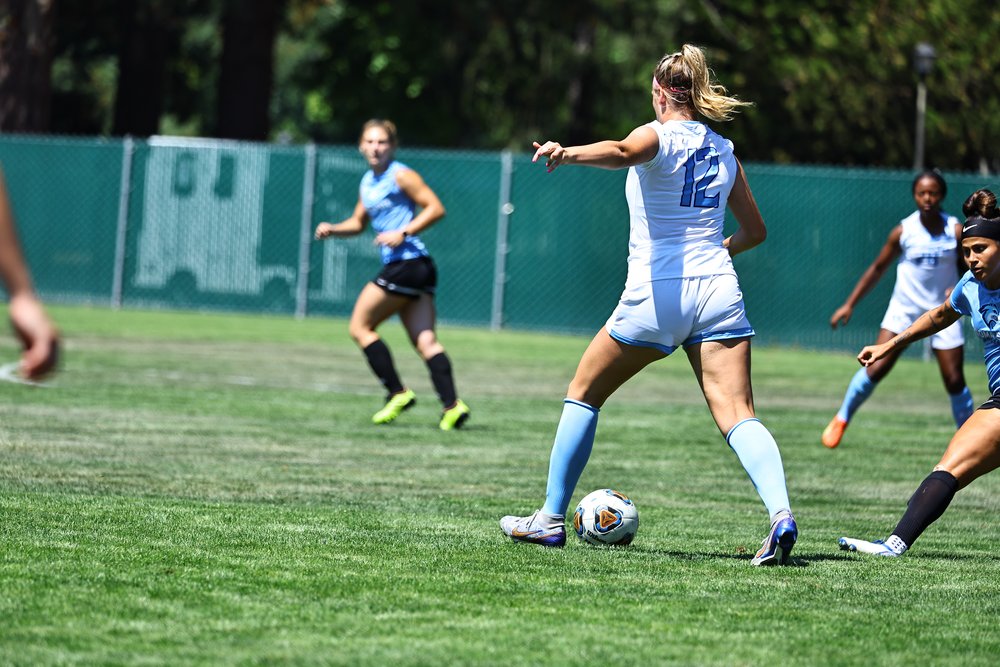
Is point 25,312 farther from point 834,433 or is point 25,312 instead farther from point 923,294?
point 923,294

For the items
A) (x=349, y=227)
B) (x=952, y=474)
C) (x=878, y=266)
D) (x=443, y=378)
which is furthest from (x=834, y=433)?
(x=952, y=474)

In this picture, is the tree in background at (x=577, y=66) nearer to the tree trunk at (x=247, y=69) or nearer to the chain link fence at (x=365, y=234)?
the tree trunk at (x=247, y=69)

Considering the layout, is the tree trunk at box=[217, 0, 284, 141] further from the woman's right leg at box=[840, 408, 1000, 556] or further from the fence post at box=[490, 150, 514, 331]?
the woman's right leg at box=[840, 408, 1000, 556]

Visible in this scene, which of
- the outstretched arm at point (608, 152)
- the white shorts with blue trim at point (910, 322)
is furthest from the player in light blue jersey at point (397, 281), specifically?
the outstretched arm at point (608, 152)

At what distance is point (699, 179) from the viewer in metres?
6.55

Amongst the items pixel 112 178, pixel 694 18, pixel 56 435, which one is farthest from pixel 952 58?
pixel 56 435

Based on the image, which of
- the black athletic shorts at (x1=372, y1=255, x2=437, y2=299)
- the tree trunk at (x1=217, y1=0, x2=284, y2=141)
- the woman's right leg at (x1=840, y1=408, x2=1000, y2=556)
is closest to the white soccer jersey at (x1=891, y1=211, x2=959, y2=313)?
the black athletic shorts at (x1=372, y1=255, x2=437, y2=299)

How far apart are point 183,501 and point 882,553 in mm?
3113

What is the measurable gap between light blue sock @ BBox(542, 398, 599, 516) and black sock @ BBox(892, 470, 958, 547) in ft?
4.38

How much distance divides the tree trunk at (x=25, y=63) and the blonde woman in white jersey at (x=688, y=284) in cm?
2087

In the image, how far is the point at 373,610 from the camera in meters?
5.22

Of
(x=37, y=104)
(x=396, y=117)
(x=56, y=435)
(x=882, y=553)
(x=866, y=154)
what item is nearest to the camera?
(x=882, y=553)

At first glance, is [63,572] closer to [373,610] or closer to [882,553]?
[373,610]

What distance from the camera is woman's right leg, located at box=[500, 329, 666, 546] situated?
22.0ft
